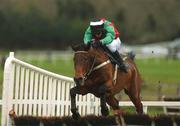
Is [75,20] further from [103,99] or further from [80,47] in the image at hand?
[80,47]

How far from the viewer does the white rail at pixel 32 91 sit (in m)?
9.28

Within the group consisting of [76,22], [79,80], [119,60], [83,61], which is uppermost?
[76,22]

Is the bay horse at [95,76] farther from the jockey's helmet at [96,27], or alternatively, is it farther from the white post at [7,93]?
the white post at [7,93]

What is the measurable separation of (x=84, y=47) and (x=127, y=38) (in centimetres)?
7062

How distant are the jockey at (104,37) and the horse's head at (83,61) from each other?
0.21 meters

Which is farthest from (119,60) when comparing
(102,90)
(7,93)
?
(7,93)

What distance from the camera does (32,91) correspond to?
976 centimetres

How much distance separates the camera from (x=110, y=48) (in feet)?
33.2

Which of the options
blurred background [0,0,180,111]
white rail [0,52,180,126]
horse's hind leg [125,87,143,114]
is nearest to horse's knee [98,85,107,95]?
white rail [0,52,180,126]

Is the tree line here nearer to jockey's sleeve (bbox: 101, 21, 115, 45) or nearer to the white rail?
the white rail

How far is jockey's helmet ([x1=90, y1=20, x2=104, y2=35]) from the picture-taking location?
9750 mm

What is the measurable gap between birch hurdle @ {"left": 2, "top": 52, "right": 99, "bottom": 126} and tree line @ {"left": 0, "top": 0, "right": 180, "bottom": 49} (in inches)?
2242

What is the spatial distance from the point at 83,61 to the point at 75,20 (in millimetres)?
72033

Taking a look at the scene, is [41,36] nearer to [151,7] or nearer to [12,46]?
[12,46]
